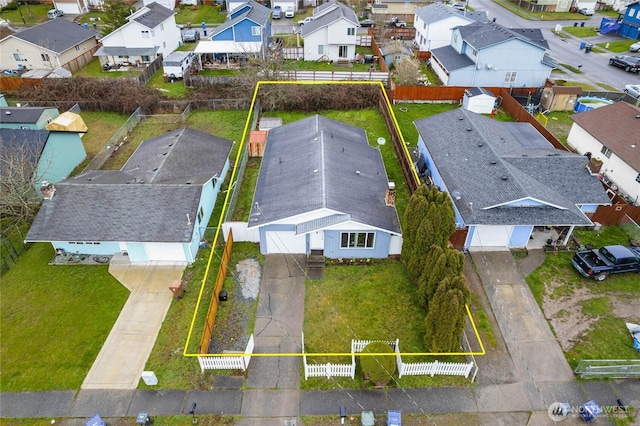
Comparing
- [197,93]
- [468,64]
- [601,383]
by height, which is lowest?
[601,383]

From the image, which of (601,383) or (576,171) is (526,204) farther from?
(601,383)

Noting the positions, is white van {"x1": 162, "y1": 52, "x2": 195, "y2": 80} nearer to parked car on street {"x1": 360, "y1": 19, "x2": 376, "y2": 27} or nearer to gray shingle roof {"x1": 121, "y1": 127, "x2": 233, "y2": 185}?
gray shingle roof {"x1": 121, "y1": 127, "x2": 233, "y2": 185}

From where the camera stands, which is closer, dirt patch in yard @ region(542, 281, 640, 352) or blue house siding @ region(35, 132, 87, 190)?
dirt patch in yard @ region(542, 281, 640, 352)

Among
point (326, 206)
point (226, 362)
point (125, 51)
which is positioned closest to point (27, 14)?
point (125, 51)

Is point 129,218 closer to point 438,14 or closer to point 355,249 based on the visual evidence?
point 355,249

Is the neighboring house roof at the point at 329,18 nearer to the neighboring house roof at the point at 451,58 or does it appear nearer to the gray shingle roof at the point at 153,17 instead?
the neighboring house roof at the point at 451,58

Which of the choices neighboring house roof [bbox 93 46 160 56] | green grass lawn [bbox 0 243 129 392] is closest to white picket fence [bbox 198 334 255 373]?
green grass lawn [bbox 0 243 129 392]

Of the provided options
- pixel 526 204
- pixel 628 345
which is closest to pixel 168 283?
pixel 526 204
